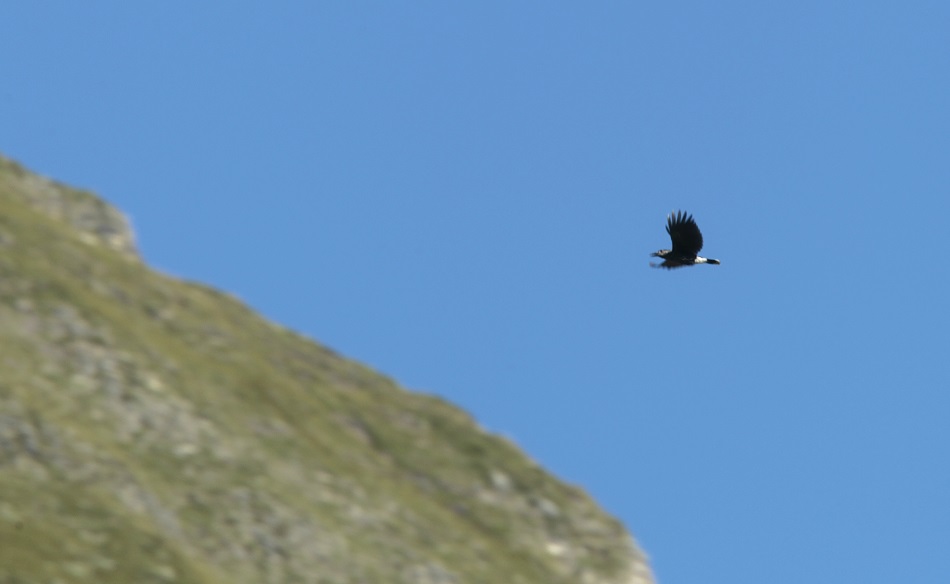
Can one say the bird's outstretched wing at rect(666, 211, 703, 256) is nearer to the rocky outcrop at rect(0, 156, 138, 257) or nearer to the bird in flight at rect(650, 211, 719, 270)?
the bird in flight at rect(650, 211, 719, 270)

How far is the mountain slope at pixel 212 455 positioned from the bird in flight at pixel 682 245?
49.1 feet

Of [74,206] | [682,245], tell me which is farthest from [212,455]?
[74,206]

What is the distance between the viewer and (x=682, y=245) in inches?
2020

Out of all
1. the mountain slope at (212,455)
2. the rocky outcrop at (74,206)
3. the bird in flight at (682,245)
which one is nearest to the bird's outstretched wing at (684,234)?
the bird in flight at (682,245)

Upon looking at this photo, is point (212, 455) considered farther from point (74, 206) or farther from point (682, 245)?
point (74, 206)

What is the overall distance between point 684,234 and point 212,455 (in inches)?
742

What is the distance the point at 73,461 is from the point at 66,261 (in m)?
20.7

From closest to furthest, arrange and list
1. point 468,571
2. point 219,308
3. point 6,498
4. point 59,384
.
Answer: point 6,498 → point 59,384 → point 468,571 → point 219,308

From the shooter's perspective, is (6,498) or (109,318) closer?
(6,498)

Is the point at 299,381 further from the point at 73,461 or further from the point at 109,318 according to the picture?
the point at 73,461

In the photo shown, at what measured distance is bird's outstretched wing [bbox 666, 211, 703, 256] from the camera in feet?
167

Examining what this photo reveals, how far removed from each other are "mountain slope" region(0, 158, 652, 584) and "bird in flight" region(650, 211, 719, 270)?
15.0 metres

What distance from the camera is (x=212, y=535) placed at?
5341cm

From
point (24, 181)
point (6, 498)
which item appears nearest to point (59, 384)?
point (6, 498)
